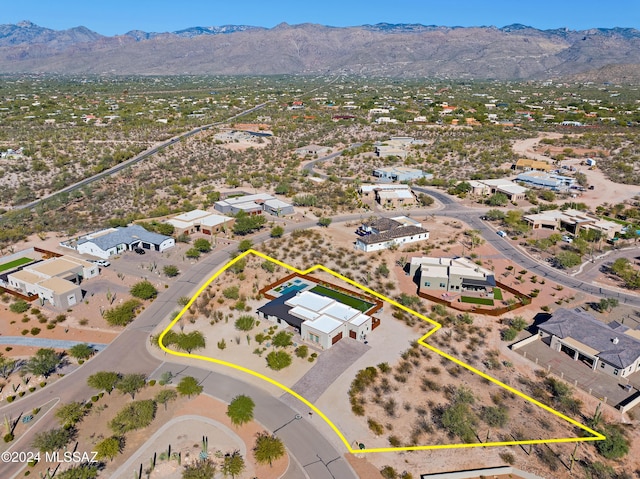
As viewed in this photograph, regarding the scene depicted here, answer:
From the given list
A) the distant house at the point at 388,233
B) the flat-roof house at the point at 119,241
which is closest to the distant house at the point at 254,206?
the distant house at the point at 388,233

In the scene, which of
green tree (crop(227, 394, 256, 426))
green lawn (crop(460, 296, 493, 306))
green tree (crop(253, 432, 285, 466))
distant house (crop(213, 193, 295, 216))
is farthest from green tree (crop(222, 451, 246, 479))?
distant house (crop(213, 193, 295, 216))

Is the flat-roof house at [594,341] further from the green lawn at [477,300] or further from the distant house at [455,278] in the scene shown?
the distant house at [455,278]

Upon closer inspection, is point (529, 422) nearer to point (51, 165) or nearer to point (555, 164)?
point (555, 164)

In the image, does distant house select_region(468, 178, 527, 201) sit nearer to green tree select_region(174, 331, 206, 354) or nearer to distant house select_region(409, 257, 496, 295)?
distant house select_region(409, 257, 496, 295)

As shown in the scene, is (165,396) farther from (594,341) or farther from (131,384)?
(594,341)

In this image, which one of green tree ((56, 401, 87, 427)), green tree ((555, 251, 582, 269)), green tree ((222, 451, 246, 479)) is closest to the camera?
green tree ((222, 451, 246, 479))

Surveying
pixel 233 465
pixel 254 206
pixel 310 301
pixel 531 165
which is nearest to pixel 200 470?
pixel 233 465

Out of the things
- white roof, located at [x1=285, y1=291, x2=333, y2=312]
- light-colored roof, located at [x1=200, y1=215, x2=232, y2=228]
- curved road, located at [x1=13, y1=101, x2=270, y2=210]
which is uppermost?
white roof, located at [x1=285, y1=291, x2=333, y2=312]
